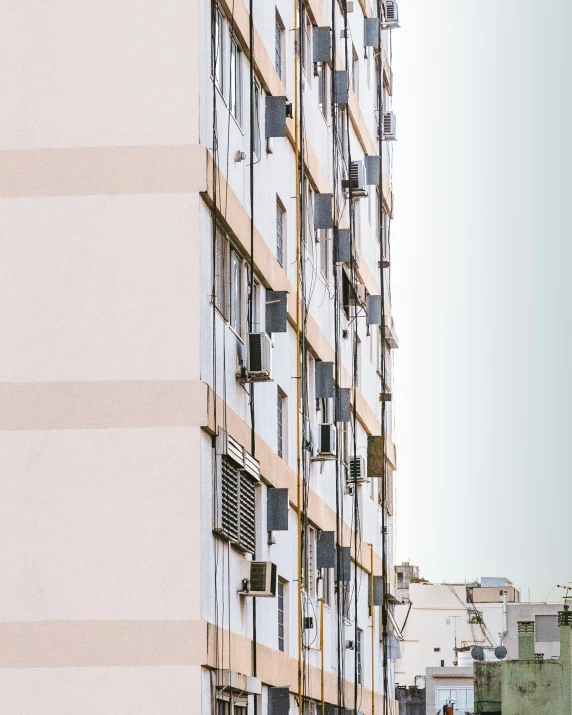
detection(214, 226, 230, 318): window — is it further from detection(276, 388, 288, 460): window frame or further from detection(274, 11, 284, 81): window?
detection(274, 11, 284, 81): window

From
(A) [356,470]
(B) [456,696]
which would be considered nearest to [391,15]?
(A) [356,470]

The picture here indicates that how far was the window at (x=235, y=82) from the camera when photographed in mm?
18891

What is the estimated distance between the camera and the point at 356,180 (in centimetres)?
2894

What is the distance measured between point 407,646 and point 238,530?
59628 mm

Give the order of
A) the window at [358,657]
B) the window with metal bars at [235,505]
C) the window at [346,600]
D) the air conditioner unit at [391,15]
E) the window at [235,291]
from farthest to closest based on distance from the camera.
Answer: the air conditioner unit at [391,15] < the window at [358,657] < the window at [346,600] < the window at [235,291] < the window with metal bars at [235,505]

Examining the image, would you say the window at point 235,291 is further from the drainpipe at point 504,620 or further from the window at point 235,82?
the drainpipe at point 504,620

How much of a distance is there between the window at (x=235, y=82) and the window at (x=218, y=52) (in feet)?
1.44

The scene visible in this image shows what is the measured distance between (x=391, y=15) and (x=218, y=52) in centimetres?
1841

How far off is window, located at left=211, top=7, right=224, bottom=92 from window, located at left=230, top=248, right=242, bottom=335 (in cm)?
217

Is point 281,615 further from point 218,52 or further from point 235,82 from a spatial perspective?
point 218,52

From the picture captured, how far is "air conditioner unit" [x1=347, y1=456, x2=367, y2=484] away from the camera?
29156mm

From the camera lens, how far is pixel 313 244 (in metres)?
25.6

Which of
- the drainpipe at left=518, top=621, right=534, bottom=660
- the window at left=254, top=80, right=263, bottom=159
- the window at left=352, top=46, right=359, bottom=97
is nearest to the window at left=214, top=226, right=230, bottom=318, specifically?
the window at left=254, top=80, right=263, bottom=159

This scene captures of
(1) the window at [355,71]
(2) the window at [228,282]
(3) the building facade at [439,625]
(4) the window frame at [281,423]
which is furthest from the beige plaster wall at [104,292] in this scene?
(3) the building facade at [439,625]
